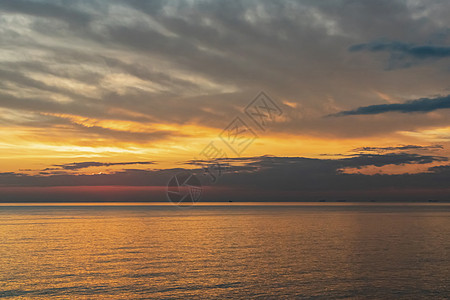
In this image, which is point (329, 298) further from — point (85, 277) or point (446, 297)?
point (85, 277)

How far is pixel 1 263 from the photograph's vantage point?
6197 centimetres

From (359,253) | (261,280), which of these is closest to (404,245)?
(359,253)

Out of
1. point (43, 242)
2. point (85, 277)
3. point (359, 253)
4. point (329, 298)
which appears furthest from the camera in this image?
point (43, 242)

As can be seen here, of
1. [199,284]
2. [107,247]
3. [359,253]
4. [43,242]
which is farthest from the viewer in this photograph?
[43,242]

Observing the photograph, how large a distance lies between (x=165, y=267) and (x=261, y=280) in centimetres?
1552

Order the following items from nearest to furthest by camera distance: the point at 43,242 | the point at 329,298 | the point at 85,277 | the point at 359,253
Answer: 1. the point at 329,298
2. the point at 85,277
3. the point at 359,253
4. the point at 43,242

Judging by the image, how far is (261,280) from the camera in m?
50.0

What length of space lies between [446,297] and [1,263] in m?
59.0

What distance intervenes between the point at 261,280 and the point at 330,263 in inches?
610

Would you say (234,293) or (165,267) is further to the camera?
(165,267)

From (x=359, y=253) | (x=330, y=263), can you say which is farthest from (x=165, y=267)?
(x=359, y=253)

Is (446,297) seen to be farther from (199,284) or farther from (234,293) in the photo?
(199,284)

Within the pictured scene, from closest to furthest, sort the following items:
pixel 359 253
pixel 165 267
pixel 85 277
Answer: pixel 85 277 → pixel 165 267 → pixel 359 253

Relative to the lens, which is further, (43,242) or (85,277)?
(43,242)
